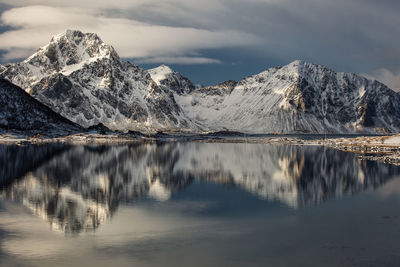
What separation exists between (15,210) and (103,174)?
3899 cm

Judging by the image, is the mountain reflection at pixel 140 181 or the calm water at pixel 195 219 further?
the mountain reflection at pixel 140 181

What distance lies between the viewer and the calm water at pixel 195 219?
39625 mm

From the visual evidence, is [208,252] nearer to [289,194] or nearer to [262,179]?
[289,194]

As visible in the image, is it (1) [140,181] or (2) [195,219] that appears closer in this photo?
(2) [195,219]

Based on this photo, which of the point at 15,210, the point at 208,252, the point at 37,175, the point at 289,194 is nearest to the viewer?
the point at 208,252

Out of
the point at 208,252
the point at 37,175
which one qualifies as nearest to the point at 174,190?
the point at 37,175

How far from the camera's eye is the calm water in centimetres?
3962

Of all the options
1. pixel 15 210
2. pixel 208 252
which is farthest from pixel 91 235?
pixel 15 210

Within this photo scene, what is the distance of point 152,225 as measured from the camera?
5044 cm

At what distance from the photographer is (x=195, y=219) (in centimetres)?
5428

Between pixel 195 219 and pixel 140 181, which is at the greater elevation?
pixel 140 181

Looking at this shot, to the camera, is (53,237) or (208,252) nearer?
(208,252)

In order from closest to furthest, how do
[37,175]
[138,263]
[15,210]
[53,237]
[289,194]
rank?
[138,263], [53,237], [15,210], [289,194], [37,175]

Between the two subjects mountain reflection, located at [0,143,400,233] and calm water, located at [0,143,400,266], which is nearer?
calm water, located at [0,143,400,266]
